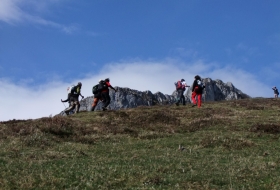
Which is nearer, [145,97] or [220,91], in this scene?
[145,97]

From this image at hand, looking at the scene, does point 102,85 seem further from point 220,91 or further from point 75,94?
point 220,91

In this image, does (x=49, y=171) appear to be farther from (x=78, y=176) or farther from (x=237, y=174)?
(x=237, y=174)

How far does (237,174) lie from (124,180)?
3.87 meters

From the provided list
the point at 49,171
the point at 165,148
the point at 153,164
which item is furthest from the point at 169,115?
the point at 49,171

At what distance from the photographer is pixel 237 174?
1354 centimetres

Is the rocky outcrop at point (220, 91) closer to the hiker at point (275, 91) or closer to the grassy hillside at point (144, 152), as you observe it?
the hiker at point (275, 91)

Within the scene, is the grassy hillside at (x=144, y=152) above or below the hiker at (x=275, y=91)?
below

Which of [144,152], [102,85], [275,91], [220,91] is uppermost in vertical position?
[220,91]

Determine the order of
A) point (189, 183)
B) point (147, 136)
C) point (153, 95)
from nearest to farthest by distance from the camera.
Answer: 1. point (189, 183)
2. point (147, 136)
3. point (153, 95)

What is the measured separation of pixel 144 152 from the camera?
19.5 m

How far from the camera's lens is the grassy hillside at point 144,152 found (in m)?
12.1

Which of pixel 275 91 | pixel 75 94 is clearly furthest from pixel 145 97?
pixel 75 94

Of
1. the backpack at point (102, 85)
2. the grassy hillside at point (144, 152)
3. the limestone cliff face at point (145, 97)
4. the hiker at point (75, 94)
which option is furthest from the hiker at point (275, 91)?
the hiker at point (75, 94)

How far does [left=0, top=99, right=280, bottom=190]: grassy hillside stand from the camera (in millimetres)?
12133
